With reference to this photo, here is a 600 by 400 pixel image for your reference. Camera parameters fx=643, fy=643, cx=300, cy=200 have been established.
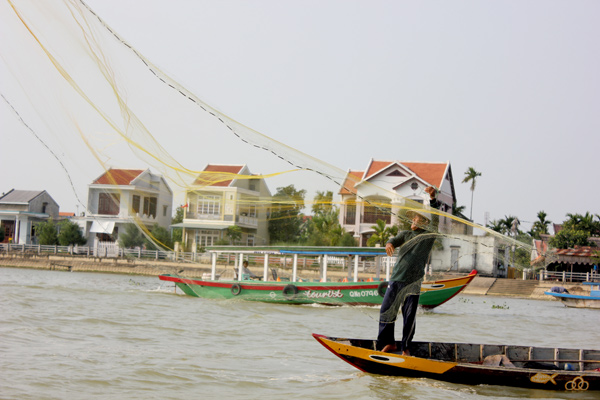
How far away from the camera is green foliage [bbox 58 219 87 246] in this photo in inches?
1607

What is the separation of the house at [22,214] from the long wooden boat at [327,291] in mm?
30859

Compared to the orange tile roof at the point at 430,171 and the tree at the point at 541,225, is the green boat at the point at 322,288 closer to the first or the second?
the orange tile roof at the point at 430,171

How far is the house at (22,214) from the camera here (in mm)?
46281

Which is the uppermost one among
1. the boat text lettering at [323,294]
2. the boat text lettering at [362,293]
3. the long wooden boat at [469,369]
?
the boat text lettering at [362,293]

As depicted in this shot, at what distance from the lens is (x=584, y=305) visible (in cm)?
Result: 2850

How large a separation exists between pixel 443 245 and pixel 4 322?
7.78 m

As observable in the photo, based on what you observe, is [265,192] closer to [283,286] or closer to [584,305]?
[283,286]

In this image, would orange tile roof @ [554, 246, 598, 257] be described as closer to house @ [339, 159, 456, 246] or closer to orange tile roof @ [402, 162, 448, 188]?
house @ [339, 159, 456, 246]

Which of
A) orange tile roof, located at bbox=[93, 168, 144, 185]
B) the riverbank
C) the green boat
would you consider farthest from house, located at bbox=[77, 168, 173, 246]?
the riverbank

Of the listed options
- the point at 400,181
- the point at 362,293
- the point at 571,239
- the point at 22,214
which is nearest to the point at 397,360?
the point at 362,293

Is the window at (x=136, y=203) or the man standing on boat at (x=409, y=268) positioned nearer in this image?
the man standing on boat at (x=409, y=268)

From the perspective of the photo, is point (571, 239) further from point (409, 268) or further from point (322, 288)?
point (409, 268)

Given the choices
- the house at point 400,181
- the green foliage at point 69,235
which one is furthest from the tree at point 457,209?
the green foliage at point 69,235

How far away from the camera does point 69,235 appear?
40.9m
